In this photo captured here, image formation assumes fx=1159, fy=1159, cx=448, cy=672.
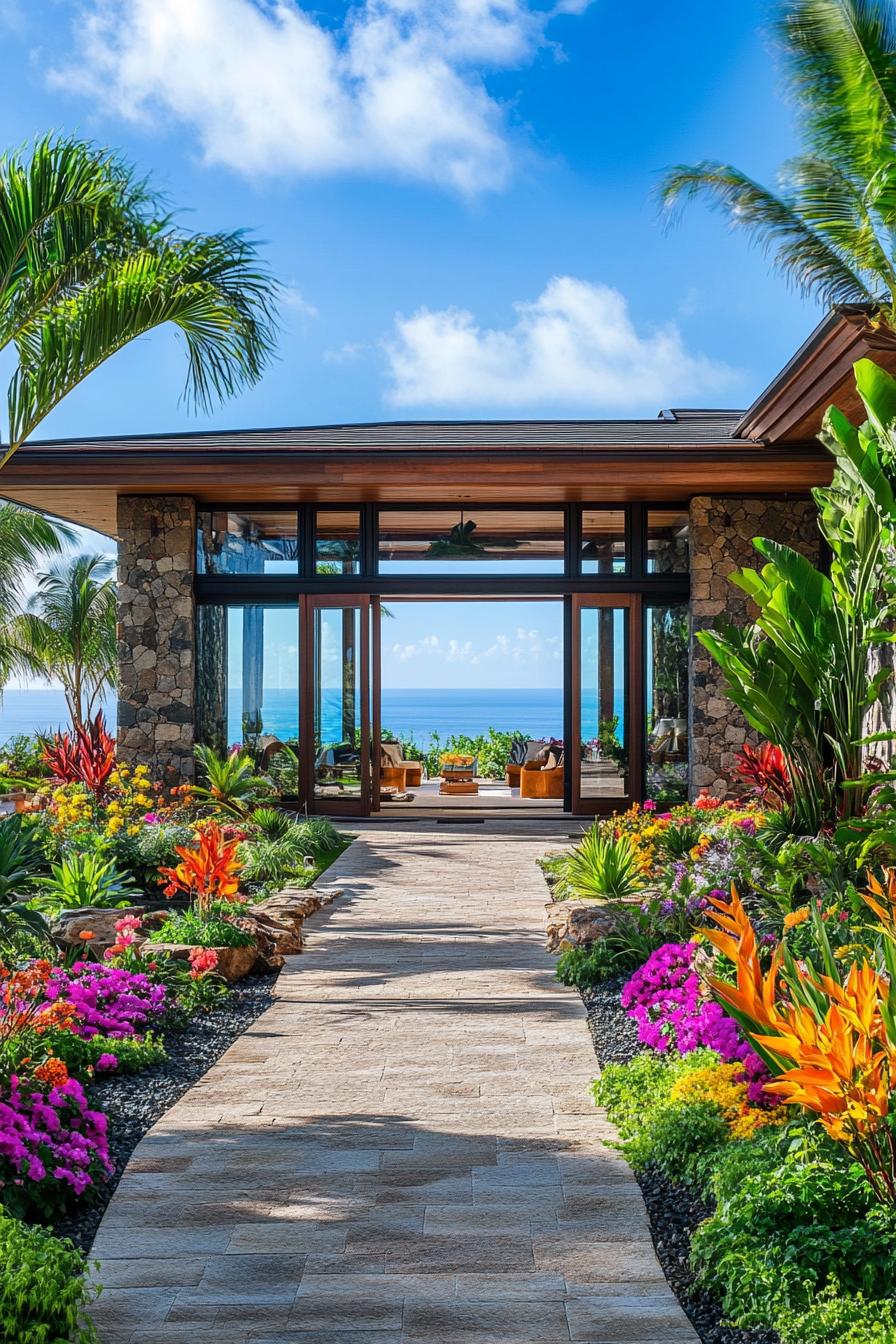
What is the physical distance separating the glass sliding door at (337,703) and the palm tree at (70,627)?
6747mm

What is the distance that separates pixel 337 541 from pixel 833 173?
260 inches

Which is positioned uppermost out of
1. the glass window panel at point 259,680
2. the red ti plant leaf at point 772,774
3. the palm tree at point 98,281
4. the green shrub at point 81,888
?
the palm tree at point 98,281

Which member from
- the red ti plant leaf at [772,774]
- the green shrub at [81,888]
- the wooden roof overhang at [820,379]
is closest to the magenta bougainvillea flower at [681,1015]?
the red ti plant leaf at [772,774]

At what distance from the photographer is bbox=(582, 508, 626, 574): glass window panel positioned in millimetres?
13242

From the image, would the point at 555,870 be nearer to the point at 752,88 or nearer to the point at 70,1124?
the point at 70,1124

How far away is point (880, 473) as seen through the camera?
7211 mm

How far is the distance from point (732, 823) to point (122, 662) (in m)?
7.66

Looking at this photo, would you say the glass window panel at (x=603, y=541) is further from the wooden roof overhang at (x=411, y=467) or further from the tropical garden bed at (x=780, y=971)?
the tropical garden bed at (x=780, y=971)

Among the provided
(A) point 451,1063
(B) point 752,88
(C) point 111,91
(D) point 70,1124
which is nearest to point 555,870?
(A) point 451,1063

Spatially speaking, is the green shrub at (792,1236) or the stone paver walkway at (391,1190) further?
the stone paver walkway at (391,1190)

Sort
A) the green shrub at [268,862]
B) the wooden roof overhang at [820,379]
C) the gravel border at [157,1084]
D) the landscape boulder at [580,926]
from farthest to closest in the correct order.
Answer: the green shrub at [268,862]
the wooden roof overhang at [820,379]
the landscape boulder at [580,926]
the gravel border at [157,1084]

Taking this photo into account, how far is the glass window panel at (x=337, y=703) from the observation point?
1325cm

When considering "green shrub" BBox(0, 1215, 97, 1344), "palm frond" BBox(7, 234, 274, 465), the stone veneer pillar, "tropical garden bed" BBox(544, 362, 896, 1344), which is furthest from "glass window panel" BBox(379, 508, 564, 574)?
"green shrub" BBox(0, 1215, 97, 1344)

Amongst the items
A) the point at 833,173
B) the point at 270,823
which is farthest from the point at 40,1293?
the point at 833,173
